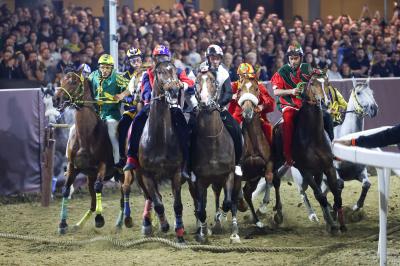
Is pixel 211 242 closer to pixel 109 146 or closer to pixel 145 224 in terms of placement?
pixel 145 224

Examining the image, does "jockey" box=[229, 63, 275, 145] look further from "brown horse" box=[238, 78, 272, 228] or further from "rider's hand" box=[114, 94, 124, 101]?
"rider's hand" box=[114, 94, 124, 101]

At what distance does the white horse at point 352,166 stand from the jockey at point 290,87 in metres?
0.73

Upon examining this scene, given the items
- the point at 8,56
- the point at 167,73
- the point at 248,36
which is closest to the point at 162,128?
the point at 167,73

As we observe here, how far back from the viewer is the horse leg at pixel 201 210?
1050 centimetres

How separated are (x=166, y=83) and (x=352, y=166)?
155 inches

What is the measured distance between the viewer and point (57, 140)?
48.3 feet

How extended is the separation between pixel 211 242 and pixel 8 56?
277 inches

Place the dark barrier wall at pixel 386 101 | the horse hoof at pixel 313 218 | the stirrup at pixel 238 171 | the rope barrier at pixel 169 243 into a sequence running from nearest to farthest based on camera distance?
1. the rope barrier at pixel 169 243
2. the stirrup at pixel 238 171
3. the horse hoof at pixel 313 218
4. the dark barrier wall at pixel 386 101

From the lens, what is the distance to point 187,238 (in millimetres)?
11000

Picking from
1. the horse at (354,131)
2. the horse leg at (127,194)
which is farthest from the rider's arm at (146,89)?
the horse at (354,131)

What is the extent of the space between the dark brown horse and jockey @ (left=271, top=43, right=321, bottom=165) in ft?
0.36

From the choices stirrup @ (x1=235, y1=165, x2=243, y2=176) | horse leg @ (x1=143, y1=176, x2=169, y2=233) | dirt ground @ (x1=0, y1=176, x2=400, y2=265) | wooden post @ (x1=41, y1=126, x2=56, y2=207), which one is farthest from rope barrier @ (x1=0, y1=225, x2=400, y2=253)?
wooden post @ (x1=41, y1=126, x2=56, y2=207)

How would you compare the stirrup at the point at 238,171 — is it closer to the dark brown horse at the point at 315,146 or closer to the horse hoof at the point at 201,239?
the horse hoof at the point at 201,239

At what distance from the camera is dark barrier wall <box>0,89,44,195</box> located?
14422 millimetres
